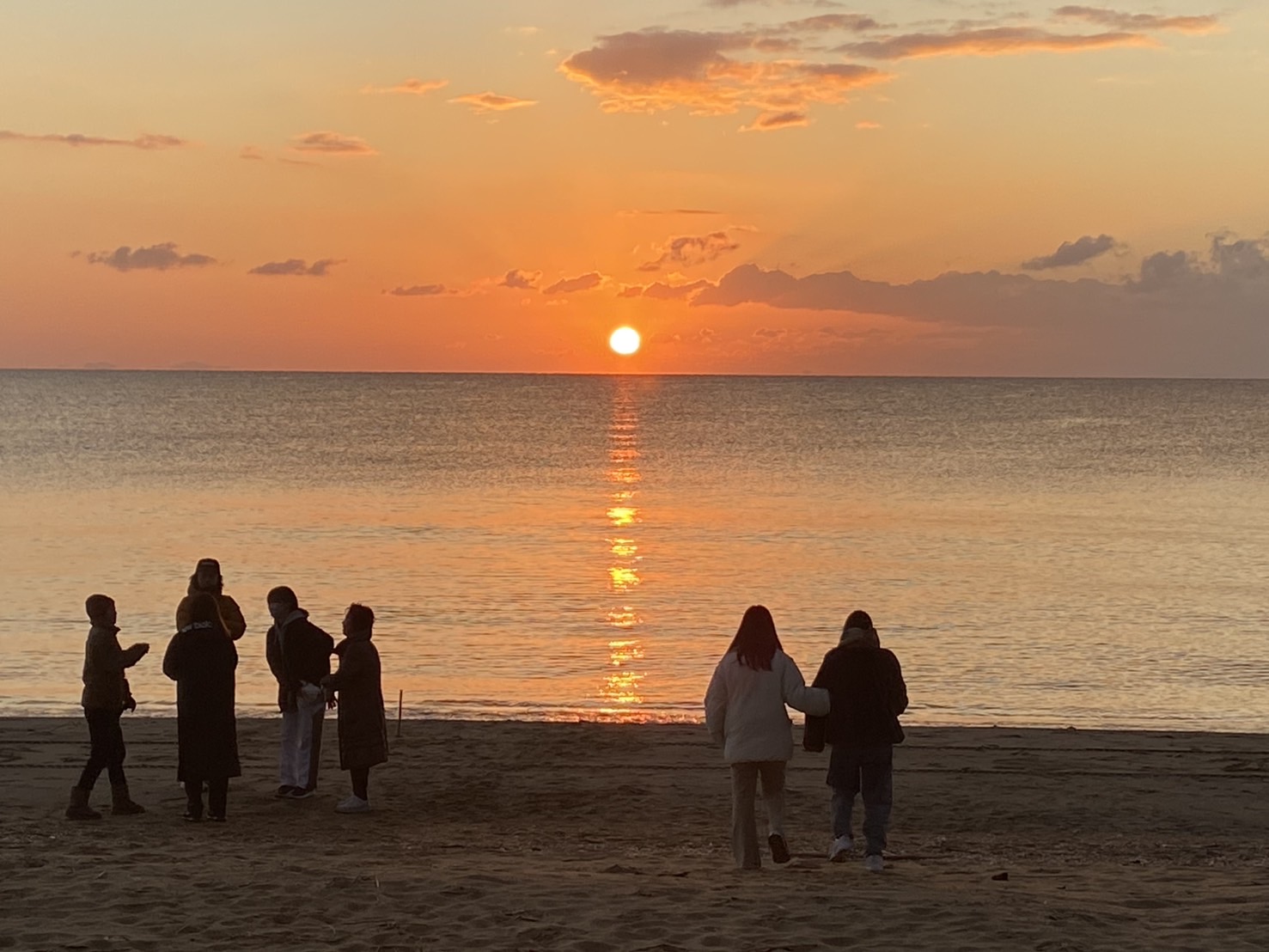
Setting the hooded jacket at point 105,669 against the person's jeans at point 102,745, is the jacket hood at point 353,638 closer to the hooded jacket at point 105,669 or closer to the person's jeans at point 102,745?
the hooded jacket at point 105,669

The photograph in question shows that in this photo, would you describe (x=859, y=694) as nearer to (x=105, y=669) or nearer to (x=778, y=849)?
(x=778, y=849)

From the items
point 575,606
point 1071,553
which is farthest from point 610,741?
point 1071,553

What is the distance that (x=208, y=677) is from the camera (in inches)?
447

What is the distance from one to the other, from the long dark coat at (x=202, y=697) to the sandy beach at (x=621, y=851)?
0.50 metres

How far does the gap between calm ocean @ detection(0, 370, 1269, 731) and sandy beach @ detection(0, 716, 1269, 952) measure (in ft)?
12.2

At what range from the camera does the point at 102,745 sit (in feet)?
38.0

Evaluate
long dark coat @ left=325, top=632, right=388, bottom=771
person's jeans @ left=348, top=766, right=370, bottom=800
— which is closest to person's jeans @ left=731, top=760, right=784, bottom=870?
long dark coat @ left=325, top=632, right=388, bottom=771

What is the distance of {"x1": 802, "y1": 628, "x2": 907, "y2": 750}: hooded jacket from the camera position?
9773 millimetres

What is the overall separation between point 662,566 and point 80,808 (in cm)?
2499

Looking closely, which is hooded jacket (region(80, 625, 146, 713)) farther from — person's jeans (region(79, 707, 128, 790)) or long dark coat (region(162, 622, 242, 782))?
long dark coat (region(162, 622, 242, 782))

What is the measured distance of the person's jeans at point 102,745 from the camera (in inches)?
455

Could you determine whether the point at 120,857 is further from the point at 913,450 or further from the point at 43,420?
the point at 43,420

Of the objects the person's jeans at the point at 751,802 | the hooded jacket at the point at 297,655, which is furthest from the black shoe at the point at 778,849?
the hooded jacket at the point at 297,655

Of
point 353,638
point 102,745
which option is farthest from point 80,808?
point 353,638
